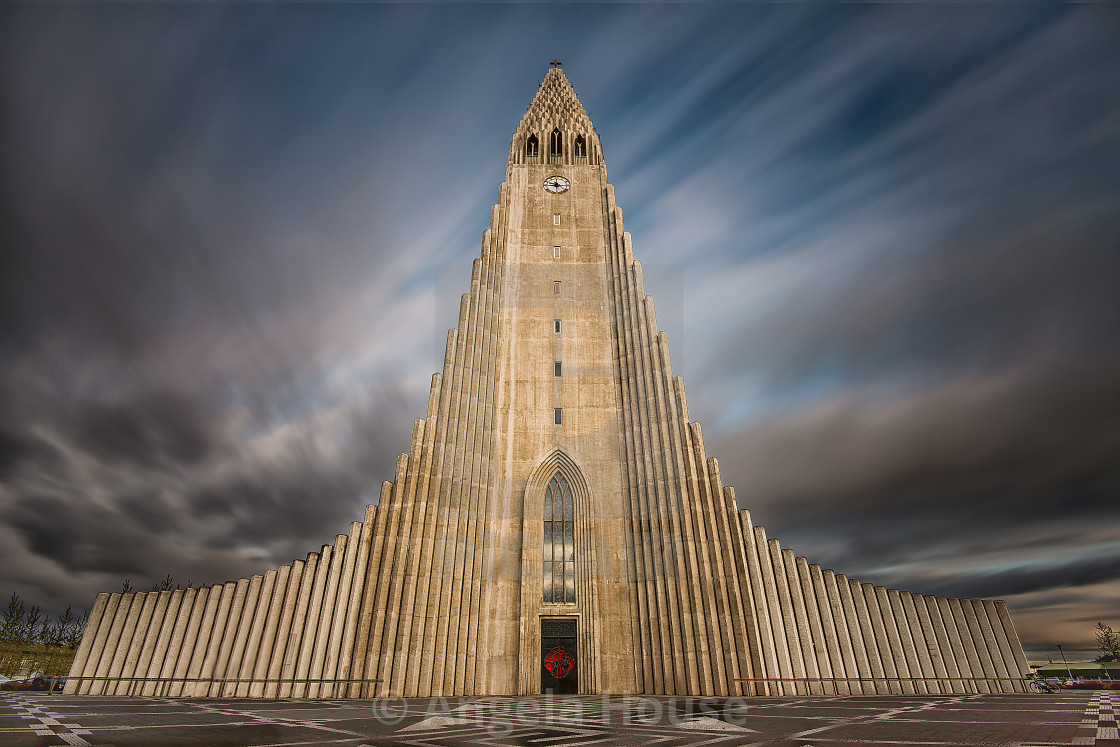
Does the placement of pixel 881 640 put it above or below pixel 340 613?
below

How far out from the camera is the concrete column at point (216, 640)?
78.0 ft

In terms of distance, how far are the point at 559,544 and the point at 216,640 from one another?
16536 mm

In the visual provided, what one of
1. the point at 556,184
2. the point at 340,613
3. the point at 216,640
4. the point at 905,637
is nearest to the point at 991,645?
the point at 905,637

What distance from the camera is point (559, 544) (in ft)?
86.2

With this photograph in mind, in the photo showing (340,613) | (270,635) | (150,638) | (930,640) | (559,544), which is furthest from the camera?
(559,544)

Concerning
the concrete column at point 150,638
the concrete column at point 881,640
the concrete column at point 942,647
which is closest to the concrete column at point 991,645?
the concrete column at point 942,647

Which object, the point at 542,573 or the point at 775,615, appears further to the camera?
the point at 542,573

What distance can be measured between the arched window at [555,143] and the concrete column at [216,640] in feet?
110

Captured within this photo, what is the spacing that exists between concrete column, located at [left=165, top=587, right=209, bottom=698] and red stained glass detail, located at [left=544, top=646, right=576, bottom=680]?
647 inches

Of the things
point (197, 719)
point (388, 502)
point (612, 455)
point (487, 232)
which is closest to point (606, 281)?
point (487, 232)

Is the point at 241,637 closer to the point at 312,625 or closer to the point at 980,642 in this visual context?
the point at 312,625

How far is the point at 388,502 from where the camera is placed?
81.6 ft

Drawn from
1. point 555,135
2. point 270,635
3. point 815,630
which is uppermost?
point 555,135

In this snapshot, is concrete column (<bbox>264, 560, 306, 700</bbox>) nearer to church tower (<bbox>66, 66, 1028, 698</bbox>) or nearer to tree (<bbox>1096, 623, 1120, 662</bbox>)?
church tower (<bbox>66, 66, 1028, 698</bbox>)
